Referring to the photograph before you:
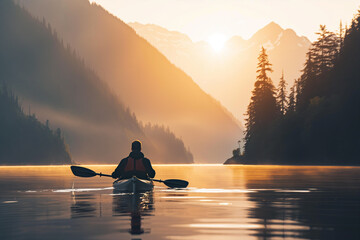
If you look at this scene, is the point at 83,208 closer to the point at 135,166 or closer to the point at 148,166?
the point at 135,166

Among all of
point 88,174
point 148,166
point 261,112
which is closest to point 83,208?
point 148,166

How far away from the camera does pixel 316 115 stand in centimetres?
12475

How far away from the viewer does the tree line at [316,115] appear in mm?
116812

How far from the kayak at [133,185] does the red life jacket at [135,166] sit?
574 mm

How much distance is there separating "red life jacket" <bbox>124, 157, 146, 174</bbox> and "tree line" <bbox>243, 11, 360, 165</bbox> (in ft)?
267

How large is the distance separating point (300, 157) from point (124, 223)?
11390cm

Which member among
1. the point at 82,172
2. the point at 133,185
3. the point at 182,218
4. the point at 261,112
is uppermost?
the point at 261,112

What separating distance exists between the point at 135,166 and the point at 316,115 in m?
94.6

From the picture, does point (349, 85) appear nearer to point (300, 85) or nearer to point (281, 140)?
point (281, 140)

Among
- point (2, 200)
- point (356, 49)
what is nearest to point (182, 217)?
point (2, 200)

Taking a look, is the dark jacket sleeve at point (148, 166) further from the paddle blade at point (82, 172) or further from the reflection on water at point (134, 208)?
the paddle blade at point (82, 172)

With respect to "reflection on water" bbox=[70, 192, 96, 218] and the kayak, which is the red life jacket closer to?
the kayak

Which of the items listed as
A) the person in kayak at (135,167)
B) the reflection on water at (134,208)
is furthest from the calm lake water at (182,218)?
the person in kayak at (135,167)

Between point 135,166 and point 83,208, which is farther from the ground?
point 135,166
